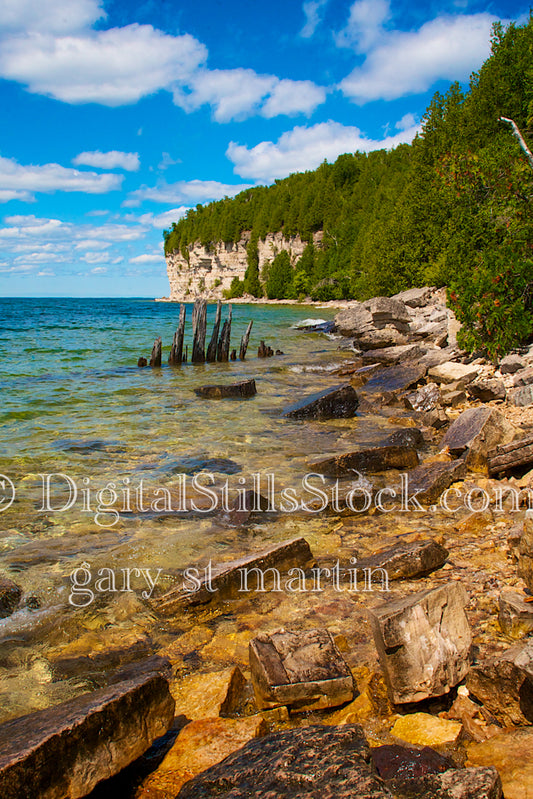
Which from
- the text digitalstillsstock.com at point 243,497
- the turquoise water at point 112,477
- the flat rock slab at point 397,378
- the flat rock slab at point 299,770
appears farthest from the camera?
the flat rock slab at point 397,378

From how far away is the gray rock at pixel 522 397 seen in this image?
7383mm

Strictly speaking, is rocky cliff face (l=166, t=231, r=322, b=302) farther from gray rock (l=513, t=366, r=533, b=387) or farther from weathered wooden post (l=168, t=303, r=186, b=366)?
gray rock (l=513, t=366, r=533, b=387)

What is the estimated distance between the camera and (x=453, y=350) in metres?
13.1

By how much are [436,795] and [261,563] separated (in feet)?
7.36

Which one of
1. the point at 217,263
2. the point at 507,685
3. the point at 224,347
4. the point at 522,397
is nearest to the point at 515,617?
the point at 507,685

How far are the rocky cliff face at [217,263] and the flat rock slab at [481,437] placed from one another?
309 feet

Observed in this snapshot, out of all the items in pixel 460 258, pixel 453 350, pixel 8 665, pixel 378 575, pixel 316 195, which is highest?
pixel 316 195

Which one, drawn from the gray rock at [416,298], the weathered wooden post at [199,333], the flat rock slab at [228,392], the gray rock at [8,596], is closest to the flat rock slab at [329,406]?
the flat rock slab at [228,392]

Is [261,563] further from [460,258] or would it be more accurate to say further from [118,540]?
[460,258]

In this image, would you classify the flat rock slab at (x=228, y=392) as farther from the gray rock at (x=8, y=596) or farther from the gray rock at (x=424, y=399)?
the gray rock at (x=8, y=596)

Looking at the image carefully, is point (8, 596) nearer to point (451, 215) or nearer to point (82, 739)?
point (82, 739)

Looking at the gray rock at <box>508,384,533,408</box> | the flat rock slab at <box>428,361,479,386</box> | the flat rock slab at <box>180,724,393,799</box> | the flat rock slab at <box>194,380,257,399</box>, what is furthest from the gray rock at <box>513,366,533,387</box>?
the flat rock slab at <box>180,724,393,799</box>

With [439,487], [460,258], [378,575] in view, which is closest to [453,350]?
[460,258]

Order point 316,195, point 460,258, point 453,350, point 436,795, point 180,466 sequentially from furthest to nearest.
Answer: point 316,195 → point 460,258 → point 453,350 → point 180,466 → point 436,795
